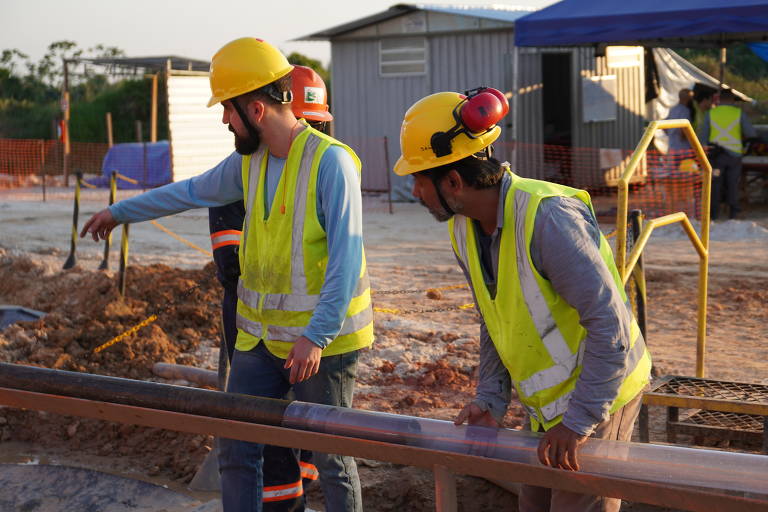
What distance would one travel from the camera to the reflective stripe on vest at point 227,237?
4.25m

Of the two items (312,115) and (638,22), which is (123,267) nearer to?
(312,115)

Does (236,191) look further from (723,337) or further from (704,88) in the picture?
(704,88)

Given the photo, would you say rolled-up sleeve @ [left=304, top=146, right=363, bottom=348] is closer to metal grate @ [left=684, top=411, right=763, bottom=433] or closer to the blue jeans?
the blue jeans

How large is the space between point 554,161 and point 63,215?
871 centimetres

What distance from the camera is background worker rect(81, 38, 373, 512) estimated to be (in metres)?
3.25

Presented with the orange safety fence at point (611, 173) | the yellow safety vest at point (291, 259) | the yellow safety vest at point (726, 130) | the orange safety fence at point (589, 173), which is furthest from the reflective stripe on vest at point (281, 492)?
the yellow safety vest at point (726, 130)

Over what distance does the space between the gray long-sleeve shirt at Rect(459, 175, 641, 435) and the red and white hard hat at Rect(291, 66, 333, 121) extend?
1916mm

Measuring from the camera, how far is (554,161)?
1781 cm

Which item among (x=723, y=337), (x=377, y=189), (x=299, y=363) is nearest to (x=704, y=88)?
(x=377, y=189)

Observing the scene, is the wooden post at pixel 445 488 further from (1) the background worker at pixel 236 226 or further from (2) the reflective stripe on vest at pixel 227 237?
(2) the reflective stripe on vest at pixel 227 237

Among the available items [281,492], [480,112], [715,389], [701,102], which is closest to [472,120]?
[480,112]

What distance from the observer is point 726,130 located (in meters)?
14.5

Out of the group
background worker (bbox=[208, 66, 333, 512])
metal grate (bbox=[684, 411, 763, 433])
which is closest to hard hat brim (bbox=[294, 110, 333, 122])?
background worker (bbox=[208, 66, 333, 512])

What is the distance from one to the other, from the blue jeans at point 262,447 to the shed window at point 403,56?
580 inches
